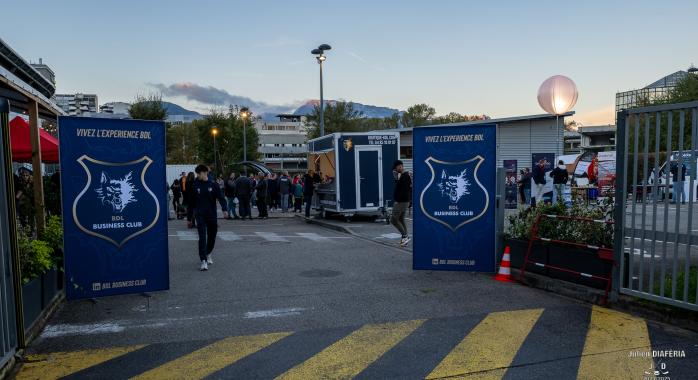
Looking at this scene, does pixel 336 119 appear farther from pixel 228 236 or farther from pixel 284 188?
pixel 228 236

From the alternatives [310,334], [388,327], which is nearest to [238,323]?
[310,334]

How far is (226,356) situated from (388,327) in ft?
6.11

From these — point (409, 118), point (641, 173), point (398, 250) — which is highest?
point (409, 118)

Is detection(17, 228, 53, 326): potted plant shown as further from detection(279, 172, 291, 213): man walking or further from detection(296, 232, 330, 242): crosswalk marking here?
detection(279, 172, 291, 213): man walking

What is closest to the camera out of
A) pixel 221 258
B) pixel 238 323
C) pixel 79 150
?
pixel 238 323

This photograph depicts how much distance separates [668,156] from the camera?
5.87m

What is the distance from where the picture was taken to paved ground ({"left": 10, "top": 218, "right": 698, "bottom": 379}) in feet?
15.7

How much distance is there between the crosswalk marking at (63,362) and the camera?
476 centimetres

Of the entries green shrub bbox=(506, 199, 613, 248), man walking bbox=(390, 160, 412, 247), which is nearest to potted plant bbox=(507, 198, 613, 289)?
green shrub bbox=(506, 199, 613, 248)

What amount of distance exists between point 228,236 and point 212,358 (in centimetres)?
1019

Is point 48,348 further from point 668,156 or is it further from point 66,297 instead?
point 668,156

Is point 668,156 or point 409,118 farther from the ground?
point 409,118

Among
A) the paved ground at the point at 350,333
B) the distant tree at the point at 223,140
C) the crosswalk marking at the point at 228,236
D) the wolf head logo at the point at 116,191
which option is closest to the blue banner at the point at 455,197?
the paved ground at the point at 350,333

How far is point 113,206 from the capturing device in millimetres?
7316
